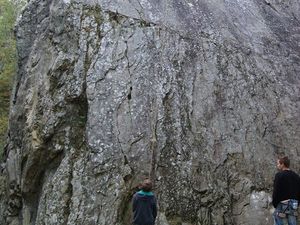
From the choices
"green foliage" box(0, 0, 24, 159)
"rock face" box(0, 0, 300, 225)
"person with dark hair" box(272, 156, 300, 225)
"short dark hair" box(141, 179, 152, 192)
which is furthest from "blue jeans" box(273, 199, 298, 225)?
"green foliage" box(0, 0, 24, 159)

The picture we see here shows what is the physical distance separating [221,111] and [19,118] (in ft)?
22.6

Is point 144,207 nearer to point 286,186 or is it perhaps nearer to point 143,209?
point 143,209

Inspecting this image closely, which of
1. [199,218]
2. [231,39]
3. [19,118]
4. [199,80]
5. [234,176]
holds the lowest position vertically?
[199,218]

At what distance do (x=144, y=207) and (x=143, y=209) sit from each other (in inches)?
1.8

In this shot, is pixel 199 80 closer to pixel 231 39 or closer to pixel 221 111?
pixel 221 111

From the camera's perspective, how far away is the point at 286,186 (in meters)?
9.05

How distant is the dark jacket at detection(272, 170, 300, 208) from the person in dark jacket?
273 centimetres

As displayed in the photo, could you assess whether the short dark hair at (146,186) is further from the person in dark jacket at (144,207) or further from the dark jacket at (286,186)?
the dark jacket at (286,186)

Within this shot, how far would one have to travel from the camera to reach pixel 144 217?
8.55 meters

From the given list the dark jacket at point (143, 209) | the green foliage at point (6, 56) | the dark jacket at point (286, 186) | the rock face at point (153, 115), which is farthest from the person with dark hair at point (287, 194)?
the green foliage at point (6, 56)

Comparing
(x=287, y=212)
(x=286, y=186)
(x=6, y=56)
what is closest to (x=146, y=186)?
(x=286, y=186)

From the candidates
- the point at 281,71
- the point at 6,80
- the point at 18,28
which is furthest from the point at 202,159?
the point at 6,80

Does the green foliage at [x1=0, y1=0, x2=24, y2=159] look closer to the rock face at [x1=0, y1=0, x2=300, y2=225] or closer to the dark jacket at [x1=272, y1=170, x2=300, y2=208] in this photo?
the rock face at [x1=0, y1=0, x2=300, y2=225]

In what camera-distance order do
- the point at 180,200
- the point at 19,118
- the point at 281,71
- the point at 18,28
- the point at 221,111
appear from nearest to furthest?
the point at 180,200 → the point at 221,111 → the point at 281,71 → the point at 19,118 → the point at 18,28
